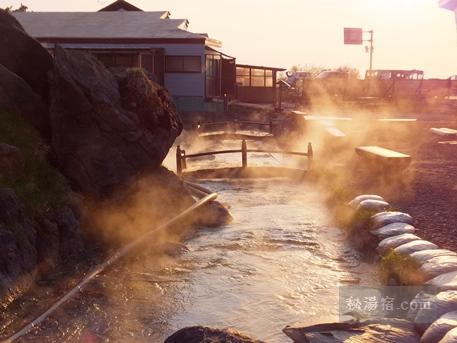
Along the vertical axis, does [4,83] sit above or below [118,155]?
above

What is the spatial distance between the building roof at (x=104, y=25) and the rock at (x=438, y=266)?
2230cm

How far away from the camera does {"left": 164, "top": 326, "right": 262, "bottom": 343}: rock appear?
15.6 feet

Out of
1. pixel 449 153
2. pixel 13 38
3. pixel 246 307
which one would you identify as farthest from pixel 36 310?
pixel 449 153

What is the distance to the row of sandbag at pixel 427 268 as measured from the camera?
4.89 m

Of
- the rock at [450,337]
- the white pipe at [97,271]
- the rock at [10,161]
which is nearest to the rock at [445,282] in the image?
the rock at [450,337]

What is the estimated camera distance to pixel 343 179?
47.0 ft

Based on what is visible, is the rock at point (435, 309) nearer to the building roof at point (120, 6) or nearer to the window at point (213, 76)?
the window at point (213, 76)

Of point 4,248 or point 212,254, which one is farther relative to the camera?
point 212,254

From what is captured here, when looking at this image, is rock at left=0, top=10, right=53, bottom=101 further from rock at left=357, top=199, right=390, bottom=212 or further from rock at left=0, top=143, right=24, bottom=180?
rock at left=357, top=199, right=390, bottom=212

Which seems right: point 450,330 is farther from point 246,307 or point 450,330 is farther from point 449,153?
point 449,153

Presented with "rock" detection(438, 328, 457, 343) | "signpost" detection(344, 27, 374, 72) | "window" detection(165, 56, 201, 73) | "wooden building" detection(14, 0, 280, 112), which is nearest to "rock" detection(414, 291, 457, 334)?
"rock" detection(438, 328, 457, 343)

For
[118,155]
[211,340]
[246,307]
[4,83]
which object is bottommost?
[246,307]

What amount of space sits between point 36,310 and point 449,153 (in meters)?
15.1

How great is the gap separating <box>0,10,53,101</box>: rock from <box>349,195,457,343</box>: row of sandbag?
7.14 meters
